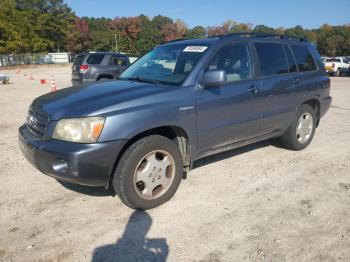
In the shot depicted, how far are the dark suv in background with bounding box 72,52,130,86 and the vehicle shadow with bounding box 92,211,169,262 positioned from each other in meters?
10.4

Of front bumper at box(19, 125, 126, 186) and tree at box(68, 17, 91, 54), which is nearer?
front bumper at box(19, 125, 126, 186)

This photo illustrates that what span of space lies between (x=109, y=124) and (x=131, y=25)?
95.0m

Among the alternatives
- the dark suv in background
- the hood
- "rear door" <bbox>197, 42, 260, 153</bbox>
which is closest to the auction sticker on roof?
"rear door" <bbox>197, 42, 260, 153</bbox>

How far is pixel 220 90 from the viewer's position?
4.23 m

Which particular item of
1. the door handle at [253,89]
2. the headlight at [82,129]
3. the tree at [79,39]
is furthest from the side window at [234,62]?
the tree at [79,39]

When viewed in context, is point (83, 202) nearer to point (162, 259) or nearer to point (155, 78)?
point (162, 259)

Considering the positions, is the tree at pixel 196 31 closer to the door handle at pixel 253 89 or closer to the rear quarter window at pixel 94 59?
the rear quarter window at pixel 94 59

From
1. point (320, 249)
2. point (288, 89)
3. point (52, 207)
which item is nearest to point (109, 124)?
point (52, 207)

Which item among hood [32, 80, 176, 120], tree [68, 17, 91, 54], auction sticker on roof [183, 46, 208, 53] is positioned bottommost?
hood [32, 80, 176, 120]

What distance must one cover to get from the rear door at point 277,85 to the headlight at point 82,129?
246cm

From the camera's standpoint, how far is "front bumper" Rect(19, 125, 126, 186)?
3.25m

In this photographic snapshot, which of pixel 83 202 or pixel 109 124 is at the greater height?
pixel 109 124

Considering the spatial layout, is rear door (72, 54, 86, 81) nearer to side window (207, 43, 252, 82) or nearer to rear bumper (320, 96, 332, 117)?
rear bumper (320, 96, 332, 117)

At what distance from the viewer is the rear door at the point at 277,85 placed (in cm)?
489
